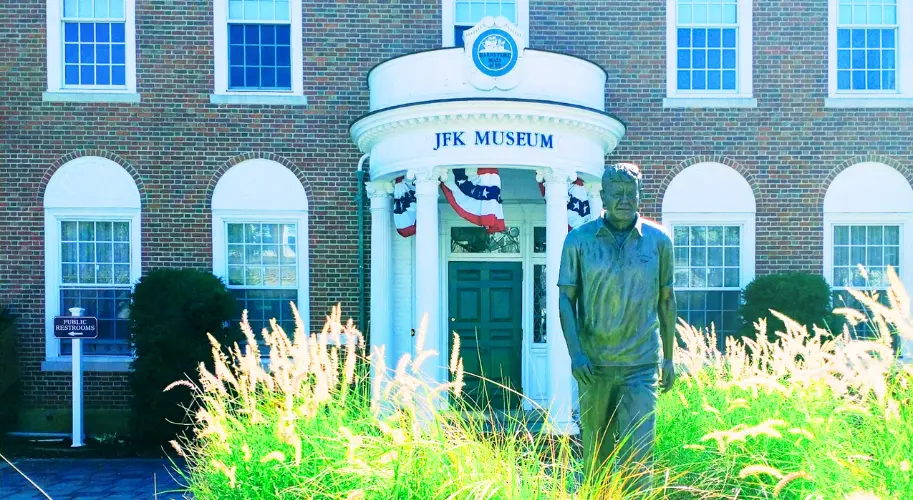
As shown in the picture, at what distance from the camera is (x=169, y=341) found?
10.7 meters

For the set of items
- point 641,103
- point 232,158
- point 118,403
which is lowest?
point 118,403

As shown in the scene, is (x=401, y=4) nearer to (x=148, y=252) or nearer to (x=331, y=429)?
(x=148, y=252)

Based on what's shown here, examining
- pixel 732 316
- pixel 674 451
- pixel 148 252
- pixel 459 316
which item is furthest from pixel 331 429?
pixel 732 316

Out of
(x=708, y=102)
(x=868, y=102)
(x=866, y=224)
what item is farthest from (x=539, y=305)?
(x=868, y=102)

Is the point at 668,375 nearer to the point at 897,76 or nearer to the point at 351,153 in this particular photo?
the point at 351,153

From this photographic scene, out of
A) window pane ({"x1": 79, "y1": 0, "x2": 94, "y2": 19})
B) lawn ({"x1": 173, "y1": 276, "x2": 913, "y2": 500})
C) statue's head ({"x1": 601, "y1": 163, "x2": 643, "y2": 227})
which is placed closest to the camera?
lawn ({"x1": 173, "y1": 276, "x2": 913, "y2": 500})

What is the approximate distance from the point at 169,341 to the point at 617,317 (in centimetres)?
776

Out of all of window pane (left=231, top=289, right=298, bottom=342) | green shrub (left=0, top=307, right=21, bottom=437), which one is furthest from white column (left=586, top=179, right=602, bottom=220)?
green shrub (left=0, top=307, right=21, bottom=437)

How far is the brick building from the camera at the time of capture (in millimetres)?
12195

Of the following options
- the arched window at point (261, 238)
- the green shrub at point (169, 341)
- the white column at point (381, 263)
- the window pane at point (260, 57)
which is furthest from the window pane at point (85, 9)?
the white column at point (381, 263)

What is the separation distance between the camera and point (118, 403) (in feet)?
39.7

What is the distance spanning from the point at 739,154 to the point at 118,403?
10.8m

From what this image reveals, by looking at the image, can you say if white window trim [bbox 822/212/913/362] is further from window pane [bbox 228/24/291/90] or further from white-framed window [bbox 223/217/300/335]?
window pane [bbox 228/24/291/90]

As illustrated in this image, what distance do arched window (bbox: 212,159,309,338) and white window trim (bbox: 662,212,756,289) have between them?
6.06 m
